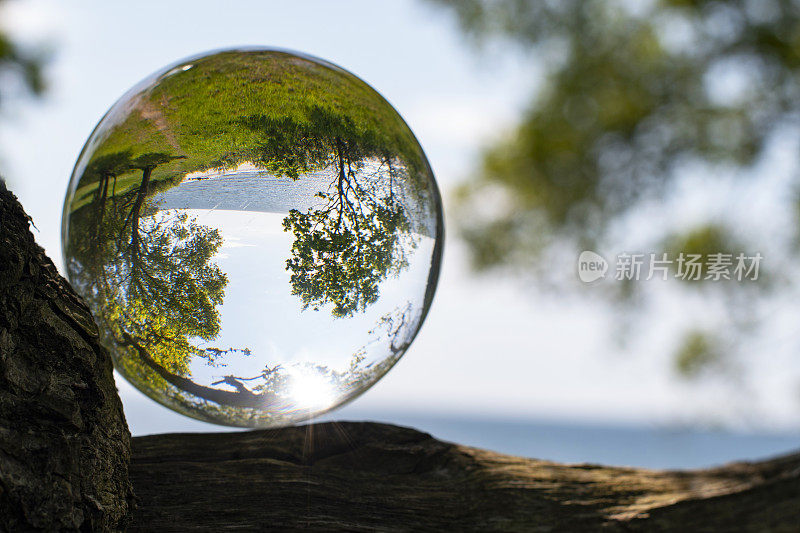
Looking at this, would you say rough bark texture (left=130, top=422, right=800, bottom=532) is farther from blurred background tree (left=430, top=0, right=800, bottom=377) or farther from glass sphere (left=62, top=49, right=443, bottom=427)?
blurred background tree (left=430, top=0, right=800, bottom=377)

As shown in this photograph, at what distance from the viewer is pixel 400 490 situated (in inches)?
96.3

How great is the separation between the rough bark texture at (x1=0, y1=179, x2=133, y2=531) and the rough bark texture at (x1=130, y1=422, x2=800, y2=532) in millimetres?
386

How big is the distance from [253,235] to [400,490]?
3.97 feet

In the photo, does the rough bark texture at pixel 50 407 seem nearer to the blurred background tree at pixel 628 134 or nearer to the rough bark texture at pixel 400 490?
the rough bark texture at pixel 400 490

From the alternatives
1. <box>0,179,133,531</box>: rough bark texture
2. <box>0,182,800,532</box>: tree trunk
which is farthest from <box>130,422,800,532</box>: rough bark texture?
<box>0,179,133,531</box>: rough bark texture

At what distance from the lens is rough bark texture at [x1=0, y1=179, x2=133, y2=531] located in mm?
1651

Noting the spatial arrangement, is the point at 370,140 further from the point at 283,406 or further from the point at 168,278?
the point at 283,406

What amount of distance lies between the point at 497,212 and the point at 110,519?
849 cm

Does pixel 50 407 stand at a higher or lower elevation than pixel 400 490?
higher

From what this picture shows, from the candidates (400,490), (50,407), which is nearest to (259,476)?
(400,490)

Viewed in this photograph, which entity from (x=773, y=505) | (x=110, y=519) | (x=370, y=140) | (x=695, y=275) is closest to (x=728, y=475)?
(x=773, y=505)

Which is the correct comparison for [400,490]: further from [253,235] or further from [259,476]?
[253,235]

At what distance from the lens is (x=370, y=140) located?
232 cm

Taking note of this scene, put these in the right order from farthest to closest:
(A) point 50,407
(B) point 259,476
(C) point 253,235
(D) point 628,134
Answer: (D) point 628,134 → (B) point 259,476 → (C) point 253,235 → (A) point 50,407
